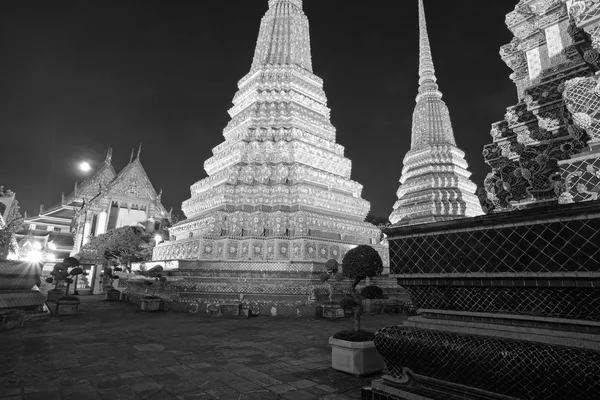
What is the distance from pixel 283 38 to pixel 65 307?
1428cm

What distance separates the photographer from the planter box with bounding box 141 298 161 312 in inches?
411

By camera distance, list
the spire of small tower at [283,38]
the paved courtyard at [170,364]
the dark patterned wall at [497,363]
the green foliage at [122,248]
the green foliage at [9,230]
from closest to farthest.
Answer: the dark patterned wall at [497,363] → the paved courtyard at [170,364] → the green foliage at [9,230] → the spire of small tower at [283,38] → the green foliage at [122,248]

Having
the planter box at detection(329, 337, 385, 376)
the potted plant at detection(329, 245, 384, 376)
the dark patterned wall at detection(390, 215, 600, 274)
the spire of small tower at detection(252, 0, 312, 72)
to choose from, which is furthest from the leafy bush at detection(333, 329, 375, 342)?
the spire of small tower at detection(252, 0, 312, 72)

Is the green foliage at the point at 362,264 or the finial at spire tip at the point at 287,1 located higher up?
the finial at spire tip at the point at 287,1

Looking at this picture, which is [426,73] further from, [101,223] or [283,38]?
[101,223]

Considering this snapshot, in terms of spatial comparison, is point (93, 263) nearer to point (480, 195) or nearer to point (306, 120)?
point (306, 120)

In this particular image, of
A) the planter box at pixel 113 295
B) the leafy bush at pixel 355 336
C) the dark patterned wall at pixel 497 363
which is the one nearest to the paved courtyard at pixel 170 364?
the leafy bush at pixel 355 336

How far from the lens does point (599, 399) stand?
180 centimetres

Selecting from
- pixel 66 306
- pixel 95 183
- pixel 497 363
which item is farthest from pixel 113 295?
pixel 95 183

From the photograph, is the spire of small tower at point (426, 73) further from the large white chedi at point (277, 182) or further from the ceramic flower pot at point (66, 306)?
the ceramic flower pot at point (66, 306)

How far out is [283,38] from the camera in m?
16.3

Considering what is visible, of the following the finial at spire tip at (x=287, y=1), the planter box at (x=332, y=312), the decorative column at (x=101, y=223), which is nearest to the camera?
the planter box at (x=332, y=312)

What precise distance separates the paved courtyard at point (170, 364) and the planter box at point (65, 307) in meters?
2.27

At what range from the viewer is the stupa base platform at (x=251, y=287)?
31.1ft
